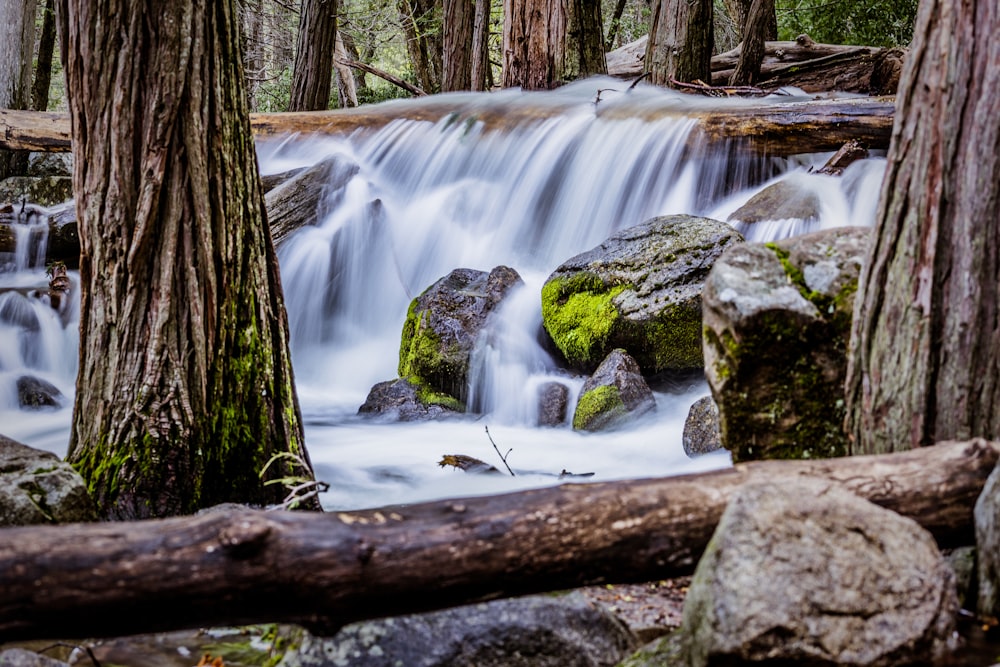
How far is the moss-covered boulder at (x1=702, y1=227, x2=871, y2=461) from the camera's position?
3334 mm

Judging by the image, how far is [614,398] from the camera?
6059 mm

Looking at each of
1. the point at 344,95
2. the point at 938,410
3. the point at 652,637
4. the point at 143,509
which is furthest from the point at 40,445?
the point at 344,95

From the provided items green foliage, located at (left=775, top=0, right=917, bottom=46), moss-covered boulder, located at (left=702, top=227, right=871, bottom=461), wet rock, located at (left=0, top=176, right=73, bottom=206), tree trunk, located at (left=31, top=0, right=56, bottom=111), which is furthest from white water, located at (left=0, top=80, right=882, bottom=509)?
green foliage, located at (left=775, top=0, right=917, bottom=46)

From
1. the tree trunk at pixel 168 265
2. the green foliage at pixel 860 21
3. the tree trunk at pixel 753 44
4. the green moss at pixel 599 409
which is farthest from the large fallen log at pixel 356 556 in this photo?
the green foliage at pixel 860 21

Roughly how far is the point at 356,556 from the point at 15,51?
1194 centimetres

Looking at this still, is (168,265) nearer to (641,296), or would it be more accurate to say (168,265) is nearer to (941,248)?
(941,248)

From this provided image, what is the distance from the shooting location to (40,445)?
6.06 meters

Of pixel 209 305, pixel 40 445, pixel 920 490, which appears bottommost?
pixel 40 445

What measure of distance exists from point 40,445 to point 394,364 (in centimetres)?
289

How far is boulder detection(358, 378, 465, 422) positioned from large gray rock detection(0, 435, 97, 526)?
3.17 meters

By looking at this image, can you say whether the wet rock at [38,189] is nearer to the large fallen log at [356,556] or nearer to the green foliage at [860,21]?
the large fallen log at [356,556]

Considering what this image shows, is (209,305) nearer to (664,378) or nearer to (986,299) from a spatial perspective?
(986,299)

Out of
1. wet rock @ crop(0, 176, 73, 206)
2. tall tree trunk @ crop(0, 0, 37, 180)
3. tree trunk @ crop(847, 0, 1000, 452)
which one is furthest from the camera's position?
wet rock @ crop(0, 176, 73, 206)

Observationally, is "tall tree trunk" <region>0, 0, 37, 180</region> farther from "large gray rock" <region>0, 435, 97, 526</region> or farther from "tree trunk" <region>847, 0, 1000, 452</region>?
"tree trunk" <region>847, 0, 1000, 452</region>
